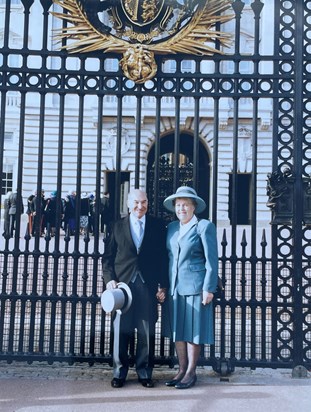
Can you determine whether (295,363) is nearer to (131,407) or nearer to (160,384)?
(160,384)

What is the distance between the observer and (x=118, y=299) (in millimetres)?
5055

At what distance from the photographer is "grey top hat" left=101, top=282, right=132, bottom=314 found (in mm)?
4984

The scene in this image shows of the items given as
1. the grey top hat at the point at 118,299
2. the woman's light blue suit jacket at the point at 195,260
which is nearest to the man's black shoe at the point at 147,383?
the grey top hat at the point at 118,299

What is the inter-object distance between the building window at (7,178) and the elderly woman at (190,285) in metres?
18.5

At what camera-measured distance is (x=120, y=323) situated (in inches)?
211

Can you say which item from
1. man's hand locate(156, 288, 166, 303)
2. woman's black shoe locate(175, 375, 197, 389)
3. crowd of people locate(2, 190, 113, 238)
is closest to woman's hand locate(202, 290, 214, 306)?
man's hand locate(156, 288, 166, 303)

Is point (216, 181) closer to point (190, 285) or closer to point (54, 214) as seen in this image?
point (190, 285)

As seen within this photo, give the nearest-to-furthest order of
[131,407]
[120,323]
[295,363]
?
[131,407], [120,323], [295,363]

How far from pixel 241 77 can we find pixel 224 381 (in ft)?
11.4

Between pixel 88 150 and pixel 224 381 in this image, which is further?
pixel 88 150

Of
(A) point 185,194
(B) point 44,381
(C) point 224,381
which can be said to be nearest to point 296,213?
(A) point 185,194

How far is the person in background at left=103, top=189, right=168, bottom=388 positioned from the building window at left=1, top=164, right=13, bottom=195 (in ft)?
59.7

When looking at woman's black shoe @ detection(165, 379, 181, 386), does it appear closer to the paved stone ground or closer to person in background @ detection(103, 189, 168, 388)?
the paved stone ground

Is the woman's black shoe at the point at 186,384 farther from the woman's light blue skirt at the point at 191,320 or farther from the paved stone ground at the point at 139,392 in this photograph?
the woman's light blue skirt at the point at 191,320
